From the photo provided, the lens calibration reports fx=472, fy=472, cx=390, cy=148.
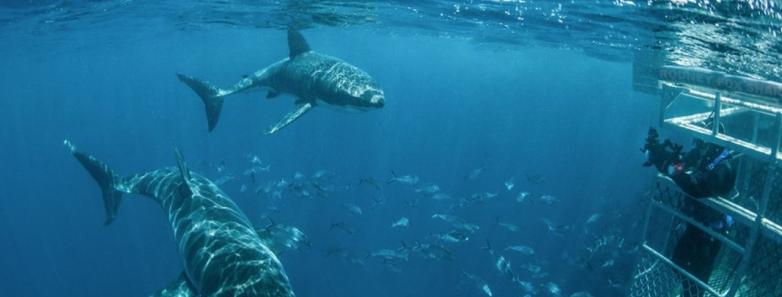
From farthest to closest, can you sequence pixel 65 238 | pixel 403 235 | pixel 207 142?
pixel 207 142 < pixel 65 238 < pixel 403 235

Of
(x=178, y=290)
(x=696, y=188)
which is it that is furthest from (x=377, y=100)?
(x=696, y=188)

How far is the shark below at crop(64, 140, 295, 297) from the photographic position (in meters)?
6.11

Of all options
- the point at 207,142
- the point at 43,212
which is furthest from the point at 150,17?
the point at 43,212

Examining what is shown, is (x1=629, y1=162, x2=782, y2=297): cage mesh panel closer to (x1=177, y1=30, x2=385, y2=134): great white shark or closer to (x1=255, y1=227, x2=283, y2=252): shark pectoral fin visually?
(x1=255, y1=227, x2=283, y2=252): shark pectoral fin

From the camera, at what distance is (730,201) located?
5906 millimetres

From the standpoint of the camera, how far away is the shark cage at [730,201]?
4.81m

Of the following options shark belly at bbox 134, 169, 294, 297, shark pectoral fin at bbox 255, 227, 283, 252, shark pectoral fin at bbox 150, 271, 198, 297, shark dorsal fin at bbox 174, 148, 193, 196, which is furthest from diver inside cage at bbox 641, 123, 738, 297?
shark dorsal fin at bbox 174, 148, 193, 196

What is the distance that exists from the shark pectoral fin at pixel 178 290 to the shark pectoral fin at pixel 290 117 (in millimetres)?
3871

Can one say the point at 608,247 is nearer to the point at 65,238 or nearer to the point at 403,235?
the point at 403,235

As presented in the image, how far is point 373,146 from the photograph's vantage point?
48.3 metres

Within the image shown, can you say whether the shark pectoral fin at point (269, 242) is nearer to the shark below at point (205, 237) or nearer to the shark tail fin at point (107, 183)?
the shark below at point (205, 237)

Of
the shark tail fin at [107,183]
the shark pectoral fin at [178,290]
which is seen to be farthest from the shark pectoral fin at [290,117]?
the shark pectoral fin at [178,290]

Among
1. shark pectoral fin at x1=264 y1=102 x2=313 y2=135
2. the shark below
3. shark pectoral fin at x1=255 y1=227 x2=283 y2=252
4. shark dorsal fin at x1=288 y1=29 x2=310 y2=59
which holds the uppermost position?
shark dorsal fin at x1=288 y1=29 x2=310 y2=59

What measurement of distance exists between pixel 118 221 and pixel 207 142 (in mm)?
21750
